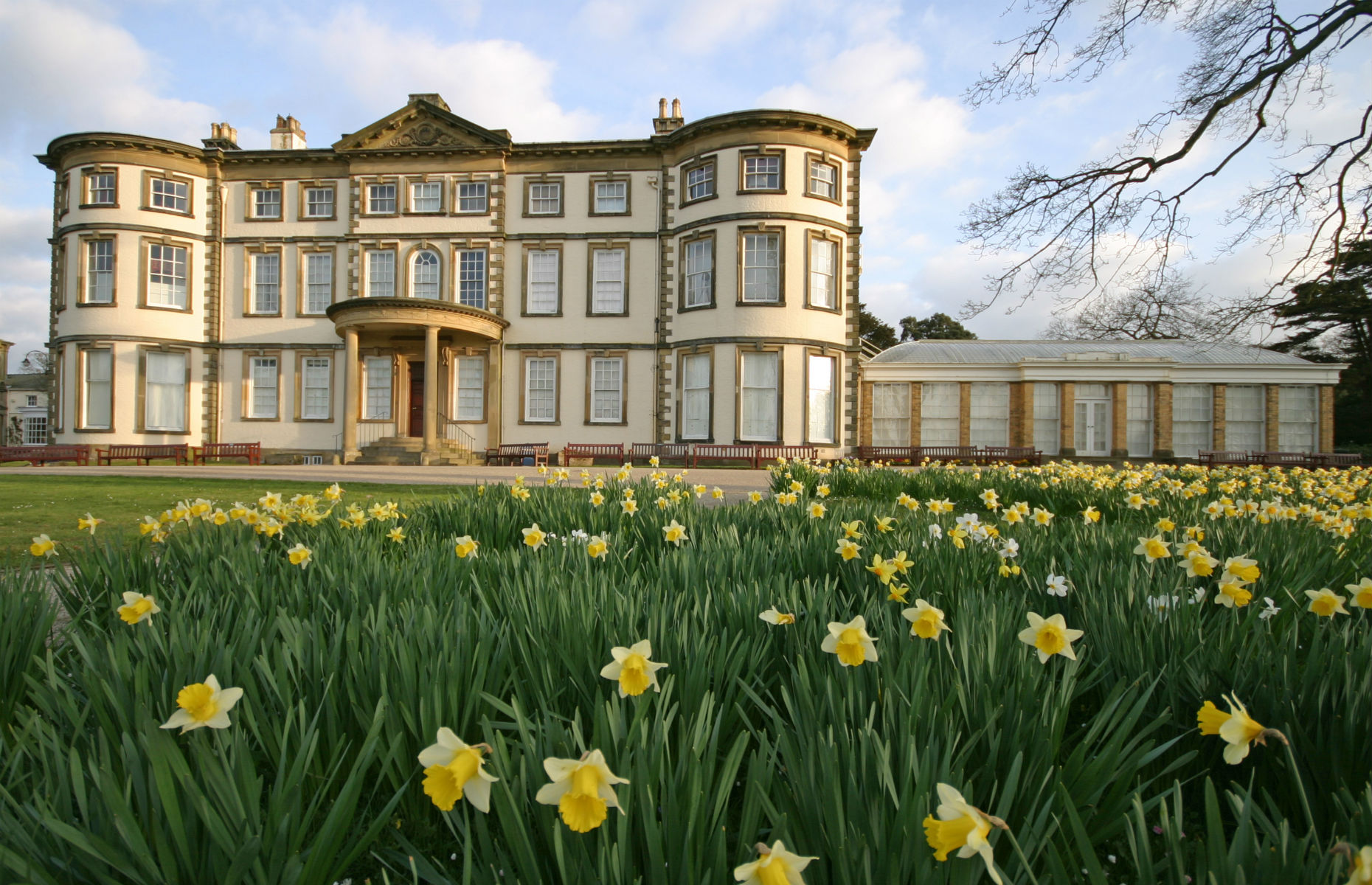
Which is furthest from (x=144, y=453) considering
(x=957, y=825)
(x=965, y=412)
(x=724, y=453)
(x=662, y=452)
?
(x=957, y=825)

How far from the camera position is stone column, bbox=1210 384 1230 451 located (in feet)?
74.3

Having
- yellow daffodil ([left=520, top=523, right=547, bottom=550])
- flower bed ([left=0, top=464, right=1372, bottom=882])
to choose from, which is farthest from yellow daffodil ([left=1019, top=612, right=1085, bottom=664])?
yellow daffodil ([left=520, top=523, right=547, bottom=550])

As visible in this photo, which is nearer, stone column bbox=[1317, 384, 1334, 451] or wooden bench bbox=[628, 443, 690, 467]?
→ wooden bench bbox=[628, 443, 690, 467]

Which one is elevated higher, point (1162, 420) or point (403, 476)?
point (1162, 420)

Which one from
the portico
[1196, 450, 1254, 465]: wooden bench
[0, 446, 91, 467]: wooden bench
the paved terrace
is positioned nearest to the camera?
the paved terrace

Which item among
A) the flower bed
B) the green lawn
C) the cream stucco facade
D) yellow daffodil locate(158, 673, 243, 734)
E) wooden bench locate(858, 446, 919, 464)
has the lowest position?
the green lawn

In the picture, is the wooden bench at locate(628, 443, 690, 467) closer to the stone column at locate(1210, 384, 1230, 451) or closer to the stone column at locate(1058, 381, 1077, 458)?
the stone column at locate(1058, 381, 1077, 458)

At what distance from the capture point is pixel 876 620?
2041 millimetres

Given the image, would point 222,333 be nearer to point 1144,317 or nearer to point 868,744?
point 868,744

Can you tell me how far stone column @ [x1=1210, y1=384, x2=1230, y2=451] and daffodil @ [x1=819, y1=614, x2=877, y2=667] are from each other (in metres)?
26.5

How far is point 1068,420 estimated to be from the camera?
22.5 m

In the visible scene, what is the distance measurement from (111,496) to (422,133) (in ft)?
56.7

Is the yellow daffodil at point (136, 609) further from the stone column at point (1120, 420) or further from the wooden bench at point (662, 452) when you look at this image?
the stone column at point (1120, 420)

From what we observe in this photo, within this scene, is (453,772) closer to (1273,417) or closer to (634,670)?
(634,670)
